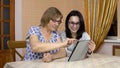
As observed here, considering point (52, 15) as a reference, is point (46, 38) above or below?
below

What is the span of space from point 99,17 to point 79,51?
7.19 feet

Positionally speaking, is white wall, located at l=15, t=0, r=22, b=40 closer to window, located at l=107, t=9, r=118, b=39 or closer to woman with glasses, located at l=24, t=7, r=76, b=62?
window, located at l=107, t=9, r=118, b=39

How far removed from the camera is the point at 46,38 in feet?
6.30

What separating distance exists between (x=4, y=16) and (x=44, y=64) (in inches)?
100

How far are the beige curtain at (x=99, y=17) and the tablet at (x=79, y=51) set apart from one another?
1.99 m

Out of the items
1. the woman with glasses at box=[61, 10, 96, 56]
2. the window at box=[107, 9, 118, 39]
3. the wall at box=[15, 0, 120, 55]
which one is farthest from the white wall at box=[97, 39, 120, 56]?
the woman with glasses at box=[61, 10, 96, 56]

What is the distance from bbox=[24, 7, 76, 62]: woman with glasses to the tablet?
0.19 ft

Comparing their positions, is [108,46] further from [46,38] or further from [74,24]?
[46,38]

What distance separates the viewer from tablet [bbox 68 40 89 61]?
1.65 m

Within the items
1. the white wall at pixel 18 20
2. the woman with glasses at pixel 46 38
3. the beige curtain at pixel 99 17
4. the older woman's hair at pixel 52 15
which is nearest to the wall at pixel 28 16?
the white wall at pixel 18 20

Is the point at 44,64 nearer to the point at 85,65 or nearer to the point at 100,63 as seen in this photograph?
the point at 85,65

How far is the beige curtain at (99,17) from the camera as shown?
3662 millimetres

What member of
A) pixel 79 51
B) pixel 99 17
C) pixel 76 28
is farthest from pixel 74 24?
pixel 99 17

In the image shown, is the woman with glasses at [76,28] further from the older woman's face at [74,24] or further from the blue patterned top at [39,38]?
the blue patterned top at [39,38]
